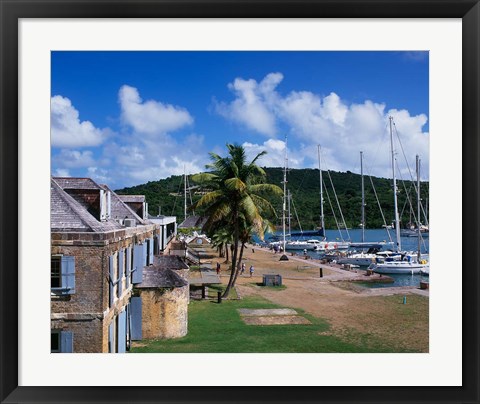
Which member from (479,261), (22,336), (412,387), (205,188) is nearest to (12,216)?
(22,336)

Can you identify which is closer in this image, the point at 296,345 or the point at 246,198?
the point at 296,345

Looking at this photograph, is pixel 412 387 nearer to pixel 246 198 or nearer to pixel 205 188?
pixel 246 198

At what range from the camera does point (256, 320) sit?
1845 cm

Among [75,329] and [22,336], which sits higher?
[22,336]

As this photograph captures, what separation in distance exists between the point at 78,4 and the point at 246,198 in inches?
640

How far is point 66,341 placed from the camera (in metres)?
10.3

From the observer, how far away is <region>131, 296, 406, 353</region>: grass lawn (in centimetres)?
1411

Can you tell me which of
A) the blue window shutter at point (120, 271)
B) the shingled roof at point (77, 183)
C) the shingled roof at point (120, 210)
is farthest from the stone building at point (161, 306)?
the shingled roof at point (120, 210)

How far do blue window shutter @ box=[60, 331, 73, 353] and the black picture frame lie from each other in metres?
4.06

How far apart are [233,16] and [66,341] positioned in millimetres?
8202

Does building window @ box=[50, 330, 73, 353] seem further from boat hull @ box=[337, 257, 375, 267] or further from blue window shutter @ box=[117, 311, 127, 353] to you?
boat hull @ box=[337, 257, 375, 267]

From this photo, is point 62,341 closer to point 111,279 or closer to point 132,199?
point 111,279

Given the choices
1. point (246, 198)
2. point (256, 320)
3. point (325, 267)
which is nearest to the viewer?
point (256, 320)

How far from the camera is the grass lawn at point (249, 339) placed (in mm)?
14109
